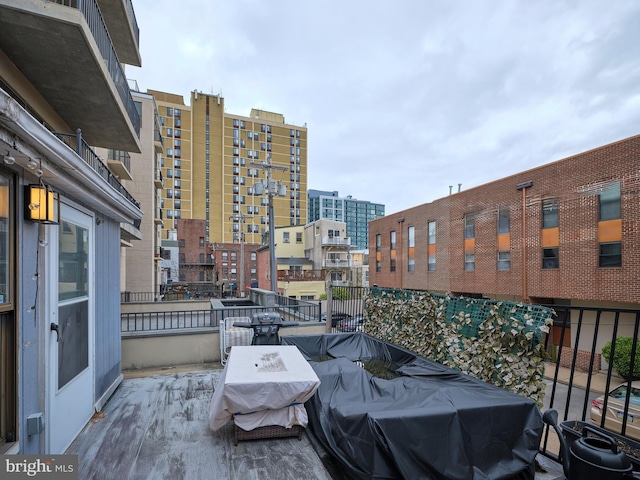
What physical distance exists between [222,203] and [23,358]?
58.3m

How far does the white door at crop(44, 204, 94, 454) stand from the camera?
271 centimetres

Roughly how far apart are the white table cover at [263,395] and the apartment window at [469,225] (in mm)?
16742

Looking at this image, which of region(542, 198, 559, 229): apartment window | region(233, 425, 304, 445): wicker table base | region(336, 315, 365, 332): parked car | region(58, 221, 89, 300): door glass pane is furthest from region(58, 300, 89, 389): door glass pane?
region(542, 198, 559, 229): apartment window

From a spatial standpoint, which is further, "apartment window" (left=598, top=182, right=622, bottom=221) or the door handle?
"apartment window" (left=598, top=182, right=622, bottom=221)

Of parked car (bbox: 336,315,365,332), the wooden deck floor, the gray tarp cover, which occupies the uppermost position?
the gray tarp cover

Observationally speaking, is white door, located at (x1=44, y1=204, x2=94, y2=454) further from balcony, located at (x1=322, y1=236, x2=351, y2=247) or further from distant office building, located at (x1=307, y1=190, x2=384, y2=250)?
distant office building, located at (x1=307, y1=190, x2=384, y2=250)

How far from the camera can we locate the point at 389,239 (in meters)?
24.8

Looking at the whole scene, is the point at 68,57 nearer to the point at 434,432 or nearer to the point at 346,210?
the point at 434,432

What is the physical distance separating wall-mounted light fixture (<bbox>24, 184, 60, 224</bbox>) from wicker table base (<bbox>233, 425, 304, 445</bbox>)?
2.45 metres

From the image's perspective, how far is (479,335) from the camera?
3.15 meters

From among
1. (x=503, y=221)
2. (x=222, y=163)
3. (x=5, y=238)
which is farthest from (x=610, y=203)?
(x=222, y=163)

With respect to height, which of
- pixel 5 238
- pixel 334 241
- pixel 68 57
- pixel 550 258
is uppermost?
pixel 68 57

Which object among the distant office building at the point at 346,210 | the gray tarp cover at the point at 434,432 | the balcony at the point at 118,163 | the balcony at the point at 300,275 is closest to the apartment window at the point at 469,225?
the gray tarp cover at the point at 434,432

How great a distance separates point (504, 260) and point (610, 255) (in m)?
4.36
